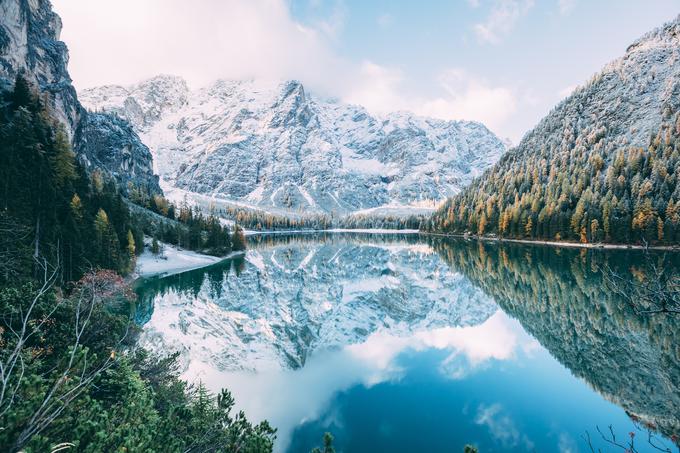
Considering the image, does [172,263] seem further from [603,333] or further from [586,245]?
[586,245]

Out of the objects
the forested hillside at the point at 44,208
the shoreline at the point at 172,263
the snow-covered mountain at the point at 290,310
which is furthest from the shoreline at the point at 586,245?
the shoreline at the point at 172,263

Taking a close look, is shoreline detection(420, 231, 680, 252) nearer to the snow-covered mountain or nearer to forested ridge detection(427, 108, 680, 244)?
forested ridge detection(427, 108, 680, 244)

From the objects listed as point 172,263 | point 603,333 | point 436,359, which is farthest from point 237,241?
point 603,333

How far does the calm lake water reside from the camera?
1511cm

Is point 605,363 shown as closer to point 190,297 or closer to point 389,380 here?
point 389,380

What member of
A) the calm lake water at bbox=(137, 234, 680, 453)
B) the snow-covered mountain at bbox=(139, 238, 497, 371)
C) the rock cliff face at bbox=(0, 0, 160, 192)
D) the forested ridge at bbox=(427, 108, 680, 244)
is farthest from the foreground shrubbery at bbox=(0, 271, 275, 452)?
the rock cliff face at bbox=(0, 0, 160, 192)

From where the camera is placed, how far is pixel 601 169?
331 feet

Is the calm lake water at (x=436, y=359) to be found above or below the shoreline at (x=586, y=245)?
below

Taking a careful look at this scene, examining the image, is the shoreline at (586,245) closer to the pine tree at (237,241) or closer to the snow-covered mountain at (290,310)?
the snow-covered mountain at (290,310)

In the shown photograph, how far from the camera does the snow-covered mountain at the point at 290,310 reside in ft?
85.9

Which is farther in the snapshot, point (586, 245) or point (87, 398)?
point (586, 245)

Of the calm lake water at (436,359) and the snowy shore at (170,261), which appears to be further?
the snowy shore at (170,261)

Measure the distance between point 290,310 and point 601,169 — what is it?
11166cm

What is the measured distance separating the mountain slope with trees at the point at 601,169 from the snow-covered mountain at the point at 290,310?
5258 cm
